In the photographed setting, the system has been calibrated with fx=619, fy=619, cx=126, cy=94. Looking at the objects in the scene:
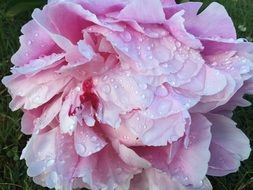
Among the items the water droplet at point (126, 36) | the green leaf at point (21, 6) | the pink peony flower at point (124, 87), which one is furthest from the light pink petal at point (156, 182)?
the green leaf at point (21, 6)

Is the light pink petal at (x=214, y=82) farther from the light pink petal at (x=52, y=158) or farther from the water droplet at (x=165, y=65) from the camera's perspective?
the light pink petal at (x=52, y=158)

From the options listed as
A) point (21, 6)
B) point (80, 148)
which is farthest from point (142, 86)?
point (21, 6)

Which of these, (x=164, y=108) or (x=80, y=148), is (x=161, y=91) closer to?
(x=164, y=108)

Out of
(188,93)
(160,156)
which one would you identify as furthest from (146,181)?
(188,93)

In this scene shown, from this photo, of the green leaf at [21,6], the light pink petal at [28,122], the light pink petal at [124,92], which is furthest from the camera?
the green leaf at [21,6]

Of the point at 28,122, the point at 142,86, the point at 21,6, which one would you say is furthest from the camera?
the point at 21,6
